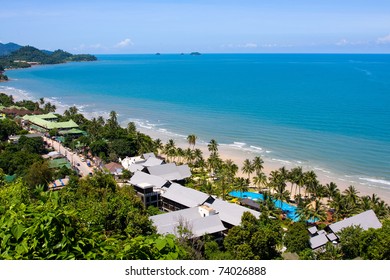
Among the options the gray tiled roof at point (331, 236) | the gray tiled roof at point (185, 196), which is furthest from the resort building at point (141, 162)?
the gray tiled roof at point (331, 236)

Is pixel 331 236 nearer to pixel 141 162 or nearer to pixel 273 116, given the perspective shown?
pixel 141 162

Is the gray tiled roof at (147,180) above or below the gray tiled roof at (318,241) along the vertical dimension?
above

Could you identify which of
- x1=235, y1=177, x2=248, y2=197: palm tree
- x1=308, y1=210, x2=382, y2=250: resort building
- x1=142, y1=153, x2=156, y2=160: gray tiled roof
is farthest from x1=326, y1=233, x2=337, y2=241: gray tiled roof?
x1=142, y1=153, x2=156, y2=160: gray tiled roof

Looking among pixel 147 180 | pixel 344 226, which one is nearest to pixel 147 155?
pixel 147 180

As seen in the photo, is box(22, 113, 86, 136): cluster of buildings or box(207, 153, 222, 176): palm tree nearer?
box(207, 153, 222, 176): palm tree

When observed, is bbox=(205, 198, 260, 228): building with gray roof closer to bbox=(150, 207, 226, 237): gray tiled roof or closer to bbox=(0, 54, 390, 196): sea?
bbox=(150, 207, 226, 237): gray tiled roof

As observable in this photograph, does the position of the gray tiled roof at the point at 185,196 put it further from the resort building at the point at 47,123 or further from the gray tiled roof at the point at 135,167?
the resort building at the point at 47,123
